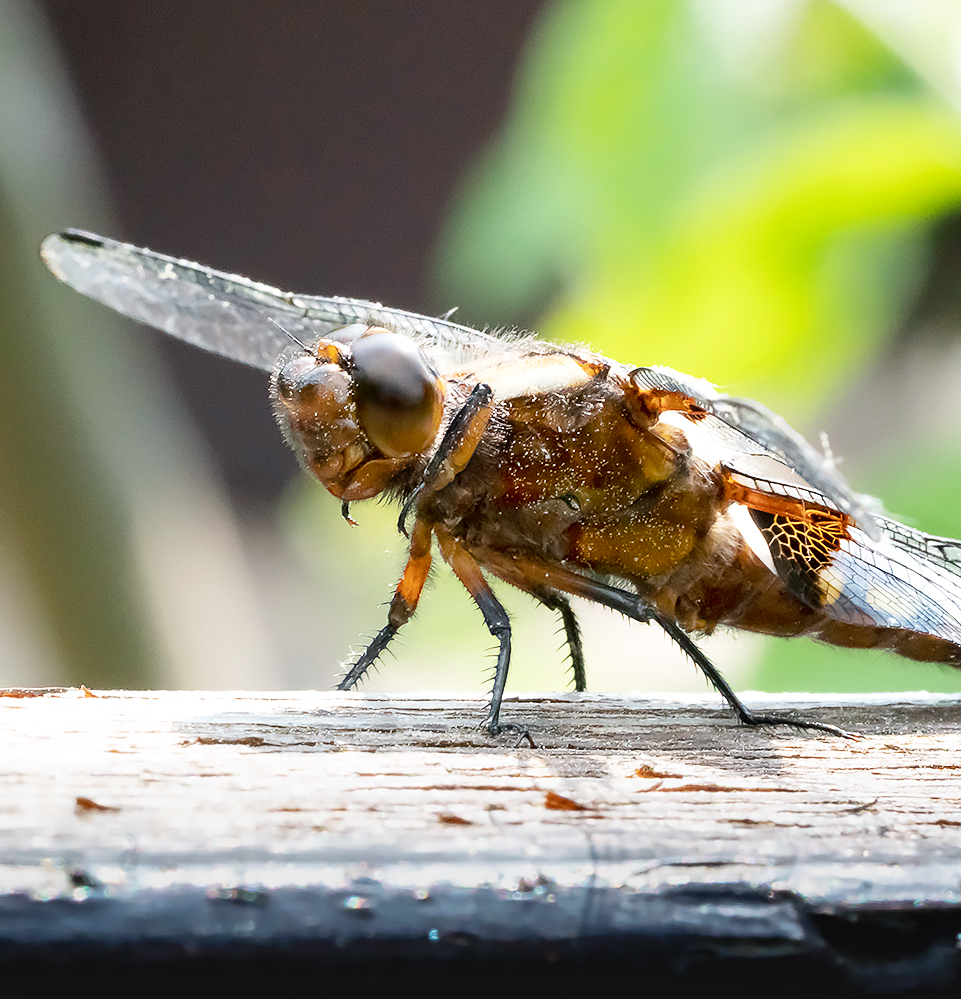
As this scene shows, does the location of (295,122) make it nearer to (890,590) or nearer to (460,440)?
(460,440)

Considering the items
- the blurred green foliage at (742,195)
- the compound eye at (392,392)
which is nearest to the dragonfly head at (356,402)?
the compound eye at (392,392)

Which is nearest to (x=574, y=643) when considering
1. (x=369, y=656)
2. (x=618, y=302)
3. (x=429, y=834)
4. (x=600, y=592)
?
(x=600, y=592)

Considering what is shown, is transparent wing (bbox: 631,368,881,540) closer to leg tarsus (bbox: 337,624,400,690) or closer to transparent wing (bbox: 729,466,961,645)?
transparent wing (bbox: 729,466,961,645)

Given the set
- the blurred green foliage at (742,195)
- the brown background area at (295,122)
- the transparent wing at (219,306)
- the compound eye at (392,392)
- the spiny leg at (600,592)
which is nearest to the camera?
the spiny leg at (600,592)

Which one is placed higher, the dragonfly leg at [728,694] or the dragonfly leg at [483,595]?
the dragonfly leg at [728,694]

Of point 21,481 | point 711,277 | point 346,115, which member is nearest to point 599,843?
point 711,277

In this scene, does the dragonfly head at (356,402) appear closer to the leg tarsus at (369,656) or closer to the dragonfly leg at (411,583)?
the dragonfly leg at (411,583)

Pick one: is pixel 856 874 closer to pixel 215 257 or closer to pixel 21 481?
pixel 21 481
